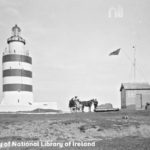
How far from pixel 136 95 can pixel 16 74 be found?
23.2m

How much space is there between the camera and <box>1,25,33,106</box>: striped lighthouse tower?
4919 cm

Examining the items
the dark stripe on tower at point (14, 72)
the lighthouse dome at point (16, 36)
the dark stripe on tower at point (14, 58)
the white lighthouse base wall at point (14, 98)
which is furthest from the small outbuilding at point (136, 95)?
the lighthouse dome at point (16, 36)

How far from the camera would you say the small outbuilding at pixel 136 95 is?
45.8 metres

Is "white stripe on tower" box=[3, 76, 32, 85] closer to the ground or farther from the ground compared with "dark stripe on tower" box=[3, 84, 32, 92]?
farther from the ground

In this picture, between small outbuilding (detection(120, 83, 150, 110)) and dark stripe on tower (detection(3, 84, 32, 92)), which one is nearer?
small outbuilding (detection(120, 83, 150, 110))

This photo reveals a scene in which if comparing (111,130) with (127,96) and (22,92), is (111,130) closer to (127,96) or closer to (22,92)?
(127,96)

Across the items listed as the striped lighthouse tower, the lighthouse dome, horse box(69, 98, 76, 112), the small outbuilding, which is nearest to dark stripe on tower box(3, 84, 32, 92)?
the striped lighthouse tower

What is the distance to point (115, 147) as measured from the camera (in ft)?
44.5

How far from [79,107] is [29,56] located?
19741 millimetres

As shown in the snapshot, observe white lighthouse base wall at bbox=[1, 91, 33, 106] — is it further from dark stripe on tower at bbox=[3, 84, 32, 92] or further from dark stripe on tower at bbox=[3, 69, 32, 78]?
dark stripe on tower at bbox=[3, 69, 32, 78]

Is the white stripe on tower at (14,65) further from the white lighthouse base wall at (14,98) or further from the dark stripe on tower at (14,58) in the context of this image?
the white lighthouse base wall at (14,98)

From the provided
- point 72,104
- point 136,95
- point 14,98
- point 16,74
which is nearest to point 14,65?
point 16,74

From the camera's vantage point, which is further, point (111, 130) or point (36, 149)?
point (111, 130)

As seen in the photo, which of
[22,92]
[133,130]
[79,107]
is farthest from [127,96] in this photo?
[133,130]
